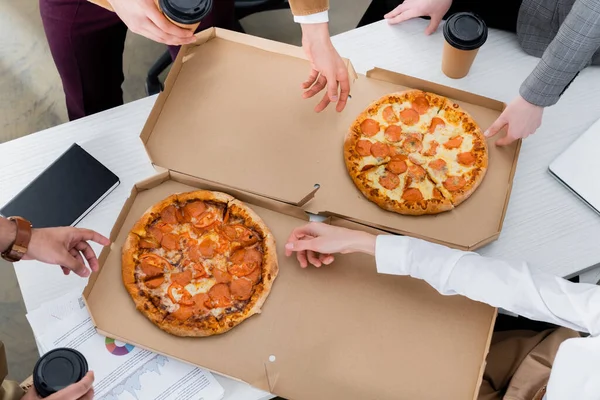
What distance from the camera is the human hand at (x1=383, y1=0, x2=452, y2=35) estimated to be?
78.5 inches

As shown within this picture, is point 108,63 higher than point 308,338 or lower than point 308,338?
higher

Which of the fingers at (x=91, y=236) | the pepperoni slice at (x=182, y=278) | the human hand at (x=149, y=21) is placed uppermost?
the human hand at (x=149, y=21)

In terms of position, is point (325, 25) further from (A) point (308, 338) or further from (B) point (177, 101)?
(A) point (308, 338)

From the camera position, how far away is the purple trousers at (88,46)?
191cm

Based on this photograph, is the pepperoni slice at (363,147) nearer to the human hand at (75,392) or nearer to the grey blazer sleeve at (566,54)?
the grey blazer sleeve at (566,54)

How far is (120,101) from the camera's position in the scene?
2348 mm

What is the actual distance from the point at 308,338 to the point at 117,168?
28.1 inches

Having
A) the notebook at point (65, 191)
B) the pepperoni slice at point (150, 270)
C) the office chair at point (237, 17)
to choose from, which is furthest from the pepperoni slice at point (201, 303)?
the office chair at point (237, 17)

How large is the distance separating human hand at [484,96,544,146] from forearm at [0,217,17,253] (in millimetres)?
1260

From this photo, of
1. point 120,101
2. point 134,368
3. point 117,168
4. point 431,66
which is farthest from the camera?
point 120,101

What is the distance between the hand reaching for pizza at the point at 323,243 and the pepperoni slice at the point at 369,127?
1.15 ft

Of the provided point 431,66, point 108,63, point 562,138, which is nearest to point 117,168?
point 108,63

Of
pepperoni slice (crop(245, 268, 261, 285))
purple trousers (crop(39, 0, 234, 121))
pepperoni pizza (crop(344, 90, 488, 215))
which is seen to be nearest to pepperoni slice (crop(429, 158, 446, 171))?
pepperoni pizza (crop(344, 90, 488, 215))

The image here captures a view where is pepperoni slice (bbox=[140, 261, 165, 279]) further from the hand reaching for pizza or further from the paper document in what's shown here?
the hand reaching for pizza
